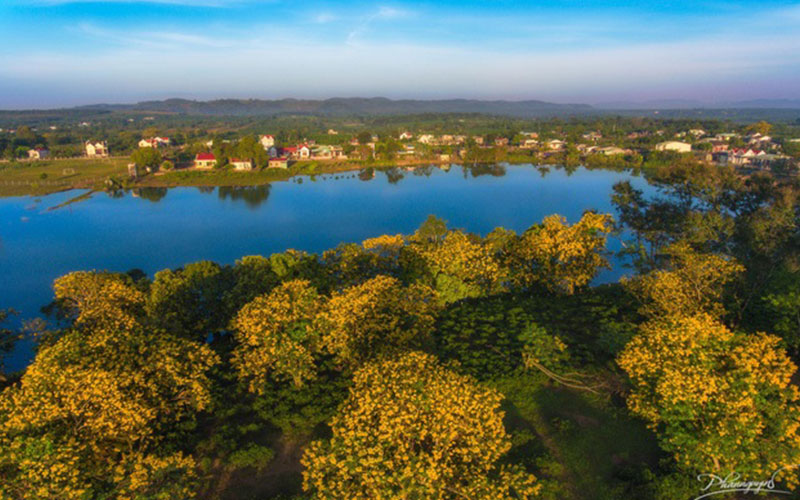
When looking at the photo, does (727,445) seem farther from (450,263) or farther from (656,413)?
(450,263)

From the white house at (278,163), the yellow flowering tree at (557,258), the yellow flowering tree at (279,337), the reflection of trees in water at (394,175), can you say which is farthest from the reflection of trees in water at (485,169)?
the yellow flowering tree at (279,337)

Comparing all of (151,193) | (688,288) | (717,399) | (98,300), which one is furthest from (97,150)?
(717,399)

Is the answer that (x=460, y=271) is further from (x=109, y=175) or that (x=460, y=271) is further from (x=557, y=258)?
(x=109, y=175)

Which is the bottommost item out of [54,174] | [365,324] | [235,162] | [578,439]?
[578,439]

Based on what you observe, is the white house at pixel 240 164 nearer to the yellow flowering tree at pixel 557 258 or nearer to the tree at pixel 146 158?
the tree at pixel 146 158

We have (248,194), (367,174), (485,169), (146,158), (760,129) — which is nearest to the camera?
(248,194)
